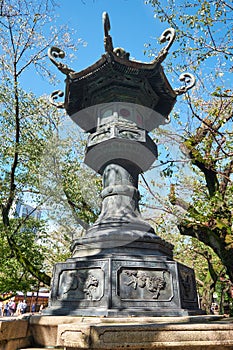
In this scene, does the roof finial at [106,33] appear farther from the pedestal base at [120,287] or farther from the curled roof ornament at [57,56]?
the pedestal base at [120,287]

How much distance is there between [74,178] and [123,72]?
6552mm

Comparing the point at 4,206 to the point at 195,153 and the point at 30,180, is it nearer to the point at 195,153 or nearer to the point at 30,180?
the point at 30,180

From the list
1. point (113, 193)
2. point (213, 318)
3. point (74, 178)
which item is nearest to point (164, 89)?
point (113, 193)

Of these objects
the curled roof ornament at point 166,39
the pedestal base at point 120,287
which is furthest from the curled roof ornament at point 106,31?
the pedestal base at point 120,287

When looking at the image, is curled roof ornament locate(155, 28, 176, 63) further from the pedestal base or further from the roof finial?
the pedestal base

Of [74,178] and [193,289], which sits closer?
[193,289]

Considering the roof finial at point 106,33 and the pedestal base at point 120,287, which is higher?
the roof finial at point 106,33

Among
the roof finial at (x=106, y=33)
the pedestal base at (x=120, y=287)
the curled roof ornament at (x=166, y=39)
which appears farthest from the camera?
the curled roof ornament at (x=166, y=39)

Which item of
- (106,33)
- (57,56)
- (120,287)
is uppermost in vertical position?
(57,56)

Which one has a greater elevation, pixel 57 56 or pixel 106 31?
pixel 57 56

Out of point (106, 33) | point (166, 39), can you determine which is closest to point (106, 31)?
point (106, 33)


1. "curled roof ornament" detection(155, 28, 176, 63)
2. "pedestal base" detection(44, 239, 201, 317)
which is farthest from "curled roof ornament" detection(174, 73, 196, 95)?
"pedestal base" detection(44, 239, 201, 317)

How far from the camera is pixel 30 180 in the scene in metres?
10.6

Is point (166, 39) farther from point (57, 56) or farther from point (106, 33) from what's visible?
point (57, 56)
